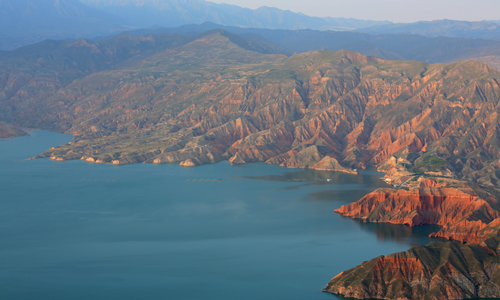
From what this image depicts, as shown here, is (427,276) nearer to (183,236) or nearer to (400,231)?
(400,231)

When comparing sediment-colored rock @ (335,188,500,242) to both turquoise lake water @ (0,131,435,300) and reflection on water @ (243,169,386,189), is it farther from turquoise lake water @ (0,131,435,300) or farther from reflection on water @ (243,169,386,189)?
reflection on water @ (243,169,386,189)

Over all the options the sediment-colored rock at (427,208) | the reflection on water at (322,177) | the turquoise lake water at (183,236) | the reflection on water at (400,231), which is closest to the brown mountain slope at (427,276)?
the turquoise lake water at (183,236)

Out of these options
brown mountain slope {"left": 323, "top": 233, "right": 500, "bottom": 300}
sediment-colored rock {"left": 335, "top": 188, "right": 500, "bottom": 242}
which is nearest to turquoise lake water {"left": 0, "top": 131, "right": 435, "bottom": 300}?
sediment-colored rock {"left": 335, "top": 188, "right": 500, "bottom": 242}

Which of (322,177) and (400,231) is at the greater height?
(400,231)

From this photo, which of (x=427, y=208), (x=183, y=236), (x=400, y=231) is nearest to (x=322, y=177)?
(x=427, y=208)

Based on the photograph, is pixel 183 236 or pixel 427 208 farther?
pixel 427 208
